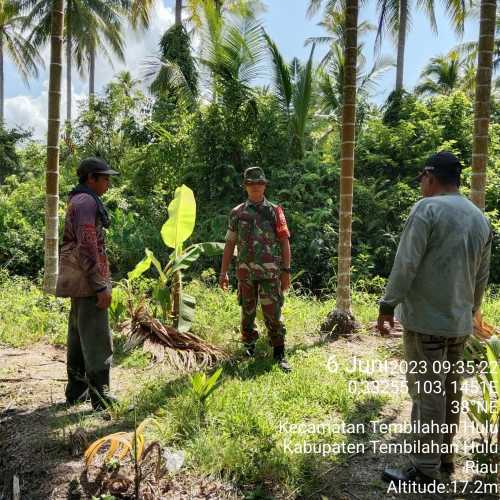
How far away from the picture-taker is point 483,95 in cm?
540

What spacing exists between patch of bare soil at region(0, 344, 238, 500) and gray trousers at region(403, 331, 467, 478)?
1.17m

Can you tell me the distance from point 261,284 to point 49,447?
2.38 m

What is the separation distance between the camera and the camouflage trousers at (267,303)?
16.2 feet

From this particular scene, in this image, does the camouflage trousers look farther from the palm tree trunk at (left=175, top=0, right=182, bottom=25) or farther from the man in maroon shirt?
the palm tree trunk at (left=175, top=0, right=182, bottom=25)

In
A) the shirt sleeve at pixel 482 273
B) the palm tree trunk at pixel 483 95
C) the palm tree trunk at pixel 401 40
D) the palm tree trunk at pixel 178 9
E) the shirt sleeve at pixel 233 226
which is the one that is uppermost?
the palm tree trunk at pixel 178 9

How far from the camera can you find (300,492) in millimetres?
2943

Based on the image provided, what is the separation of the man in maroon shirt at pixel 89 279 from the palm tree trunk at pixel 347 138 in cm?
311

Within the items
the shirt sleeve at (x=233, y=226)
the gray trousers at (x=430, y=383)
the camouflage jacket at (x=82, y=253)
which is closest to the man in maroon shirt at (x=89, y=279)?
Answer: the camouflage jacket at (x=82, y=253)

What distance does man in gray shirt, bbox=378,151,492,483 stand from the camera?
2.89 meters

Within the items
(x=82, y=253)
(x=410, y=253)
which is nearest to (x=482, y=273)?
(x=410, y=253)

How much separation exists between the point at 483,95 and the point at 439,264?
3.36 meters

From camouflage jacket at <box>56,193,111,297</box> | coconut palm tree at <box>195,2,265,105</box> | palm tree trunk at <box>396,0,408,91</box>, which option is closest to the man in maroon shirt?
camouflage jacket at <box>56,193,111,297</box>

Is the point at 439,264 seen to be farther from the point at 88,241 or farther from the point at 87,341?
the point at 87,341

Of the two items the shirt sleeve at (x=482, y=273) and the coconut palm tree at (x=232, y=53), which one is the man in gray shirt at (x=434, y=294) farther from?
the coconut palm tree at (x=232, y=53)
